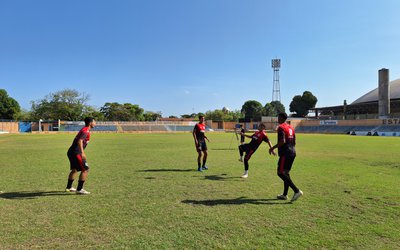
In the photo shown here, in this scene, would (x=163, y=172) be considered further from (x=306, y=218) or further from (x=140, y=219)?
(x=306, y=218)

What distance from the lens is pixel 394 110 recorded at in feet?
257

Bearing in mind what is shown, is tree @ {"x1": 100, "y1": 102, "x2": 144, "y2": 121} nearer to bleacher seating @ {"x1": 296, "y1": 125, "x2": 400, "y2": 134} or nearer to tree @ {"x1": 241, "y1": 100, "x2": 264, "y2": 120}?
tree @ {"x1": 241, "y1": 100, "x2": 264, "y2": 120}

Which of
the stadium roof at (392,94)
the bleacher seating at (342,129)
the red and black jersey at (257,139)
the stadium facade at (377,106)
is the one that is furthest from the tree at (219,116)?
the red and black jersey at (257,139)

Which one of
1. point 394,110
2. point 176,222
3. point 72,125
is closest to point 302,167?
point 176,222

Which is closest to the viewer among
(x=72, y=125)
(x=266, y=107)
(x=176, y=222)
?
(x=176, y=222)

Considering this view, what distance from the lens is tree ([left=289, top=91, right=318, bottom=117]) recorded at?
116062 millimetres

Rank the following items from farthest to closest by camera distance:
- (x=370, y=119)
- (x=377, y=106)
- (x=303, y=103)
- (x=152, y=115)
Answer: (x=152, y=115) < (x=303, y=103) < (x=377, y=106) < (x=370, y=119)

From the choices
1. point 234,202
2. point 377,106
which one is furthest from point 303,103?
point 234,202

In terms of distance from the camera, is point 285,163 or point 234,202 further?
point 285,163

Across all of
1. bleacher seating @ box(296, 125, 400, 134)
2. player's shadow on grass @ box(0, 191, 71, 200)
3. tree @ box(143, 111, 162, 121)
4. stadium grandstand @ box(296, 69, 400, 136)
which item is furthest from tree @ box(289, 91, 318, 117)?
player's shadow on grass @ box(0, 191, 71, 200)

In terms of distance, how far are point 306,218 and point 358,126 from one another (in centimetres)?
7004

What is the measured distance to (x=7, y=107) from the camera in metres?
90.4

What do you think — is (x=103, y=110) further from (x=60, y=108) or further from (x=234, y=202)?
(x=234, y=202)

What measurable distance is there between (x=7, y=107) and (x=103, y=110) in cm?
2993
